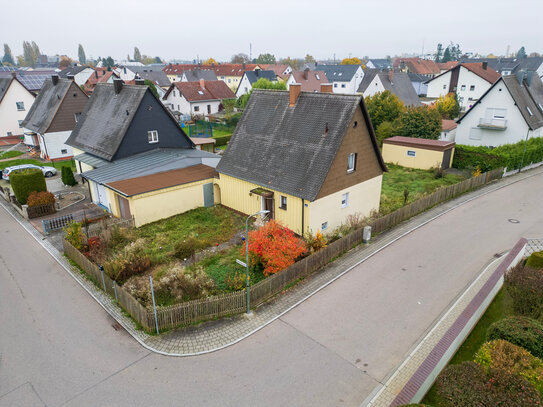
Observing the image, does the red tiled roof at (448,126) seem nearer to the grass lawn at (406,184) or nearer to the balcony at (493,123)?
the balcony at (493,123)

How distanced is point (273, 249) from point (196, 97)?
5181 centimetres

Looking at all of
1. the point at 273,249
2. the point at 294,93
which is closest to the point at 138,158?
the point at 294,93

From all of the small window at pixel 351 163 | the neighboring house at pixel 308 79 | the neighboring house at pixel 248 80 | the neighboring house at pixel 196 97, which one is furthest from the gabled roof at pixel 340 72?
the small window at pixel 351 163

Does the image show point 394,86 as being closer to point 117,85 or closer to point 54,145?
point 117,85

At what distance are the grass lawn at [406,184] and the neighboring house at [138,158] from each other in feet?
43.2

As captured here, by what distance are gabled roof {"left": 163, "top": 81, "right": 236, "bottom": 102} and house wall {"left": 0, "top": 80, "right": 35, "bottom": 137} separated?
22.2 metres

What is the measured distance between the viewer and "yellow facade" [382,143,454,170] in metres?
34.6

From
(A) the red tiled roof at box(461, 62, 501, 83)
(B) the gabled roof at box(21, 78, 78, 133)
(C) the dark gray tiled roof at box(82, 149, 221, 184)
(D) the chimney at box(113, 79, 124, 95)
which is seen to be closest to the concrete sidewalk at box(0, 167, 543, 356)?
(C) the dark gray tiled roof at box(82, 149, 221, 184)

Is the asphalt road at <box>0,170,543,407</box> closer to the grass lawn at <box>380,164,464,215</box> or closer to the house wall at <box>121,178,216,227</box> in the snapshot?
the house wall at <box>121,178,216,227</box>

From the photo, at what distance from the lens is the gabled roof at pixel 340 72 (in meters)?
79.6

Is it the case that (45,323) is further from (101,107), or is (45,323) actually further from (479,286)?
(101,107)

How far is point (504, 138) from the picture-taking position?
125 ft

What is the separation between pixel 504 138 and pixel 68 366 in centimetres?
4195

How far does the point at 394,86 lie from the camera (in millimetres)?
62531
